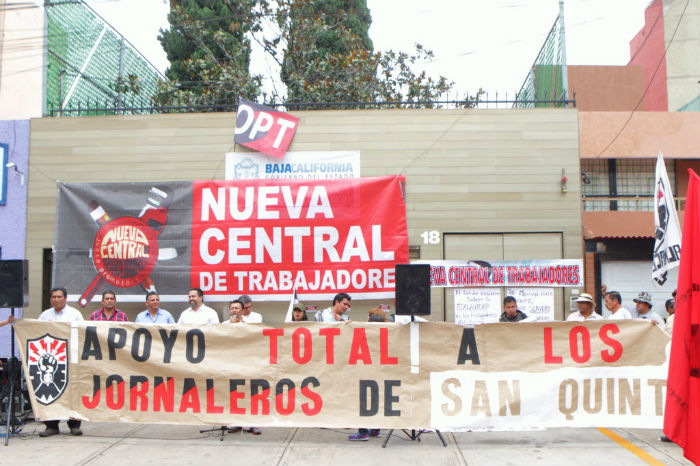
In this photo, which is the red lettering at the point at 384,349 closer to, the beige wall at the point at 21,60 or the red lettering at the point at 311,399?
the red lettering at the point at 311,399

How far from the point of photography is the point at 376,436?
7699 mm

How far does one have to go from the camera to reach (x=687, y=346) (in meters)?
3.77

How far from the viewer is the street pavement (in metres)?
6.63

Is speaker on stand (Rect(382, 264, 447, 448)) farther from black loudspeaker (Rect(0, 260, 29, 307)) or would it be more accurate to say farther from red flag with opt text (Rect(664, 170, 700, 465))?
black loudspeaker (Rect(0, 260, 29, 307))

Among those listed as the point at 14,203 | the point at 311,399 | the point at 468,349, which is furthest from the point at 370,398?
the point at 14,203

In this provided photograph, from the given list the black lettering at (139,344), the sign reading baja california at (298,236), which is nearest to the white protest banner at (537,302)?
the sign reading baja california at (298,236)

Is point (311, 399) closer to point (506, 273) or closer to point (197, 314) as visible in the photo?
point (197, 314)

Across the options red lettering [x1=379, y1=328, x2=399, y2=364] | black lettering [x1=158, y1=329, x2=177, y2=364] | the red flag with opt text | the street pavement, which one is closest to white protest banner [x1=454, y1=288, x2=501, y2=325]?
the street pavement

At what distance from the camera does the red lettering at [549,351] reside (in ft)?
24.2

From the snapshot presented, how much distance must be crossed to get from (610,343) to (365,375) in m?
2.80

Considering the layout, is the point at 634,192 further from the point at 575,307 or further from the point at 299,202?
the point at 299,202

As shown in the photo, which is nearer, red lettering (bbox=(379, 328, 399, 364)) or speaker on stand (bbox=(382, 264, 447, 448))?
speaker on stand (bbox=(382, 264, 447, 448))

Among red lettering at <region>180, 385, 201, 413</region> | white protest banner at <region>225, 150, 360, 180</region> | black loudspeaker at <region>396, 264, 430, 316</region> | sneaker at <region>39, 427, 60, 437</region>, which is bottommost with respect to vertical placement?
sneaker at <region>39, 427, 60, 437</region>

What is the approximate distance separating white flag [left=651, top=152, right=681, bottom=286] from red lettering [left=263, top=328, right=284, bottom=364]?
4.76m
